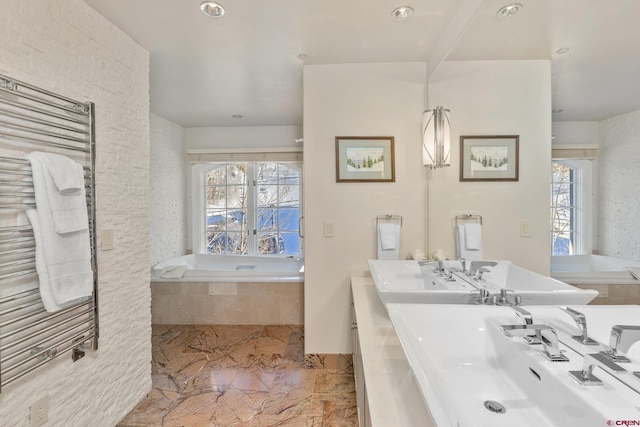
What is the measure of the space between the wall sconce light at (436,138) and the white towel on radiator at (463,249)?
394mm

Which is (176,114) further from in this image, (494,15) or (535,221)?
(535,221)

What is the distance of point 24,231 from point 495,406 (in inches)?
70.7

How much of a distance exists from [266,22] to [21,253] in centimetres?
165

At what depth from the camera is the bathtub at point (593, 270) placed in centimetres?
72

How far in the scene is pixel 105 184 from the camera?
5.45ft

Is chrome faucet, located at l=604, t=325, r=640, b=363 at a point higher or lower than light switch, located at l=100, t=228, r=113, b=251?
lower

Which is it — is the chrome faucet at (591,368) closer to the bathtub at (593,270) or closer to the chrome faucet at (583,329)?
the chrome faucet at (583,329)

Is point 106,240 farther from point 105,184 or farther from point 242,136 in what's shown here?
point 242,136

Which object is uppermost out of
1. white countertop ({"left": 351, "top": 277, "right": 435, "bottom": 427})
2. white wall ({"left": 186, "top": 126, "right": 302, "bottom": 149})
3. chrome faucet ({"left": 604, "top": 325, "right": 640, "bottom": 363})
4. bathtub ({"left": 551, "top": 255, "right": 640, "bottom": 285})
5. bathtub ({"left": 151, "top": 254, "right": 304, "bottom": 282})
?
white wall ({"left": 186, "top": 126, "right": 302, "bottom": 149})

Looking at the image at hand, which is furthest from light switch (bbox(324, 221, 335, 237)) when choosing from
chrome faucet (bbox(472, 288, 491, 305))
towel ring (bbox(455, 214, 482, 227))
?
chrome faucet (bbox(472, 288, 491, 305))

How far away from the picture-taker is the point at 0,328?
3.81ft

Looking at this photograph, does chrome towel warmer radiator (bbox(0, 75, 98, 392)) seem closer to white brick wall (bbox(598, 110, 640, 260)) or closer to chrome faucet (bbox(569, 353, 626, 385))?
chrome faucet (bbox(569, 353, 626, 385))

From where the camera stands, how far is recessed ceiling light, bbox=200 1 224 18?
61.4 inches

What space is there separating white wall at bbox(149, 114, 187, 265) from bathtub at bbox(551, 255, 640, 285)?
363 cm
